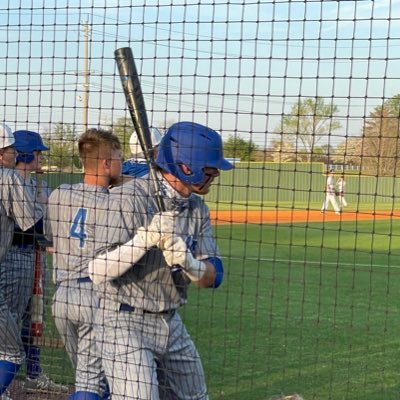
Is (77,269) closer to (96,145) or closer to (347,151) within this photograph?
(96,145)

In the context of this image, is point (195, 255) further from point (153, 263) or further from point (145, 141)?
point (145, 141)

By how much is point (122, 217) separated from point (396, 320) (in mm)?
5389

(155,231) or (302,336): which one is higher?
(155,231)

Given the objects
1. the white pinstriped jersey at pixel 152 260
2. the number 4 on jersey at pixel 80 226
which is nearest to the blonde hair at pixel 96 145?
the number 4 on jersey at pixel 80 226

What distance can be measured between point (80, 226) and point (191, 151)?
3.29 ft

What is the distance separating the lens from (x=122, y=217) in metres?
4.03

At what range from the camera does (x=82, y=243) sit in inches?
187

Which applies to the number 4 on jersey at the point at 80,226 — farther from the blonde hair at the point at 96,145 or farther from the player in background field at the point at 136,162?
the player in background field at the point at 136,162

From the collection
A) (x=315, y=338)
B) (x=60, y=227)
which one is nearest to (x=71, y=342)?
(x=60, y=227)

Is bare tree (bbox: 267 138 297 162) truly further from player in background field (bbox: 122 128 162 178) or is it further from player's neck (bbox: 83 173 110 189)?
player's neck (bbox: 83 173 110 189)

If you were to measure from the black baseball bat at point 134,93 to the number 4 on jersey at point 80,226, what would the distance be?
0.58 m

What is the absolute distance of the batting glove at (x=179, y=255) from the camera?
376 centimetres

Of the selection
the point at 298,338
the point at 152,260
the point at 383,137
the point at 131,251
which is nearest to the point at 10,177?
the point at 152,260

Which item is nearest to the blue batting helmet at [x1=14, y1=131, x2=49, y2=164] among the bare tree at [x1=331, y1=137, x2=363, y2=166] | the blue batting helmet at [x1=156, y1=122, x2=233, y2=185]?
the blue batting helmet at [x1=156, y1=122, x2=233, y2=185]
